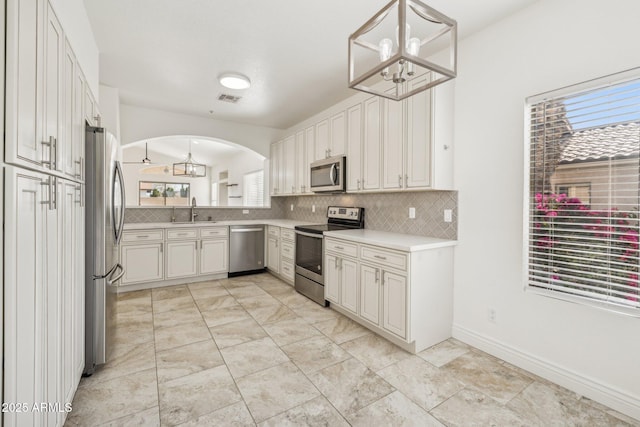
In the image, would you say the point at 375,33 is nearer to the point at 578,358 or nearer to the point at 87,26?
the point at 87,26

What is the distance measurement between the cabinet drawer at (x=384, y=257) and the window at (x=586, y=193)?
2.93 ft

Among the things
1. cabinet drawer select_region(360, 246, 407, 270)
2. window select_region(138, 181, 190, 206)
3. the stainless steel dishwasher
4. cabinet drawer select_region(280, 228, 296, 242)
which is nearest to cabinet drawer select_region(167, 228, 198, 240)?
the stainless steel dishwasher

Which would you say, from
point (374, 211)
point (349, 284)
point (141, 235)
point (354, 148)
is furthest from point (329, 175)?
point (141, 235)

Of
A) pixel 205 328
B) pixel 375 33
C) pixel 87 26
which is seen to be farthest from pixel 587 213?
pixel 87 26

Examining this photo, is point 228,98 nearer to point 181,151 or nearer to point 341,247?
point 341,247

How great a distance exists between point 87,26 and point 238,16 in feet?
3.88

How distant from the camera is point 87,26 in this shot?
2293 mm

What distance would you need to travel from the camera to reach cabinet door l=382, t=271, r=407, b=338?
2355 mm

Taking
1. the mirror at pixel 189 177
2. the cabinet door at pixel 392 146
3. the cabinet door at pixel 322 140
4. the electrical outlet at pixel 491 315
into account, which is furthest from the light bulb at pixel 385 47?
the mirror at pixel 189 177

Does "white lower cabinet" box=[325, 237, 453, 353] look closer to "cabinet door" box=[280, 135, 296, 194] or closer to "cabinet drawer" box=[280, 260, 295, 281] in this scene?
"cabinet drawer" box=[280, 260, 295, 281]

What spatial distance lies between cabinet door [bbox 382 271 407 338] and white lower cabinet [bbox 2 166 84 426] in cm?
213

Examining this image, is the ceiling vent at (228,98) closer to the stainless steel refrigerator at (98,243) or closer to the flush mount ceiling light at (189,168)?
the stainless steel refrigerator at (98,243)

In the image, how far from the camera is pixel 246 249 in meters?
4.71

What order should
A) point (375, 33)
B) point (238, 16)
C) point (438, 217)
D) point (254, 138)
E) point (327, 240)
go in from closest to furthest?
point (238, 16) < point (375, 33) < point (438, 217) < point (327, 240) < point (254, 138)
